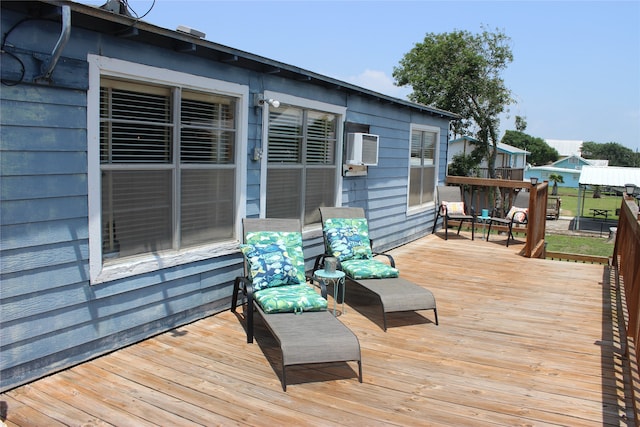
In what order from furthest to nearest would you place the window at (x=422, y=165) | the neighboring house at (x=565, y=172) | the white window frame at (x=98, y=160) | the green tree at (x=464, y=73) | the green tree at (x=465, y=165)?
1. the neighboring house at (x=565, y=172)
2. the green tree at (x=465, y=165)
3. the green tree at (x=464, y=73)
4. the window at (x=422, y=165)
5. the white window frame at (x=98, y=160)

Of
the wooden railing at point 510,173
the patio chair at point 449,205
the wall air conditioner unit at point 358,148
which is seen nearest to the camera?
Answer: the wall air conditioner unit at point 358,148

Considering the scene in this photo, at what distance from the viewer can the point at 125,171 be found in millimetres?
3811

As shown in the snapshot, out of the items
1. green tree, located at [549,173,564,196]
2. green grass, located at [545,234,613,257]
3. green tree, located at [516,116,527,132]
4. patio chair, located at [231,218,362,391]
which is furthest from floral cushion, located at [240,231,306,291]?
green tree, located at [549,173,564,196]

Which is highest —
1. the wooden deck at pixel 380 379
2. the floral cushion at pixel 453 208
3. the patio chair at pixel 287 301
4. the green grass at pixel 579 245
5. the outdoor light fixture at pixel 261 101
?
the outdoor light fixture at pixel 261 101

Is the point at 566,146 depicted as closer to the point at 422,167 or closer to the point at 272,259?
the point at 422,167

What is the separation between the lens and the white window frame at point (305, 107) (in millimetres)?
5133

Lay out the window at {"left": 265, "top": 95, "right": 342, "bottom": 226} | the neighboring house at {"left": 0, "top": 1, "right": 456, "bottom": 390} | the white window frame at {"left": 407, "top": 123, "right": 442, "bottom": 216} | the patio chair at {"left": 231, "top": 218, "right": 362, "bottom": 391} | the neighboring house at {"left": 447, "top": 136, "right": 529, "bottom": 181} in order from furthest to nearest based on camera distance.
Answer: the neighboring house at {"left": 447, "top": 136, "right": 529, "bottom": 181}, the white window frame at {"left": 407, "top": 123, "right": 442, "bottom": 216}, the window at {"left": 265, "top": 95, "right": 342, "bottom": 226}, the patio chair at {"left": 231, "top": 218, "right": 362, "bottom": 391}, the neighboring house at {"left": 0, "top": 1, "right": 456, "bottom": 390}

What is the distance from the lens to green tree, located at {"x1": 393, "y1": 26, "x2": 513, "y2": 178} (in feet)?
68.7

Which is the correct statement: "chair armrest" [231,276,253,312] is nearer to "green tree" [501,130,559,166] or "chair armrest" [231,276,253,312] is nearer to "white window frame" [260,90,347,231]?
"white window frame" [260,90,347,231]

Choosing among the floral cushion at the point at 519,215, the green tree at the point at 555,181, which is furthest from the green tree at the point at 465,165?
the floral cushion at the point at 519,215

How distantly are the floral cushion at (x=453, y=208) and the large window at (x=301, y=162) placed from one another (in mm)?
4011

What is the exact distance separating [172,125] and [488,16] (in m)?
19.6

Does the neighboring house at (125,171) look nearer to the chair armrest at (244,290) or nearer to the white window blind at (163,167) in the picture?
the white window blind at (163,167)

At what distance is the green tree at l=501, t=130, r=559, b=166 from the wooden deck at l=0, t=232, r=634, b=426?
6398 centimetres
